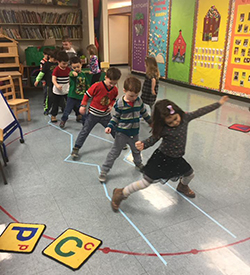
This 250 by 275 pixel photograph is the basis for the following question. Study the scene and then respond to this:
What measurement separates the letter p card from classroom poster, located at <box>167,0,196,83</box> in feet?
22.7

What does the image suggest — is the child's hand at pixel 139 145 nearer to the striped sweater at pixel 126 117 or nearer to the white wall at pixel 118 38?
the striped sweater at pixel 126 117

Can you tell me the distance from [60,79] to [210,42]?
447cm

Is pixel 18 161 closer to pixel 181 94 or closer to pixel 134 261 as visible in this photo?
pixel 134 261

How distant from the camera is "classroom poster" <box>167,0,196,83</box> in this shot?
25.3ft

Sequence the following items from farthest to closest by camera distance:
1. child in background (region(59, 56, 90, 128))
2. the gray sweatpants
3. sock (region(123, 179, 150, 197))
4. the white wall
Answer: the white wall < child in background (region(59, 56, 90, 128)) < the gray sweatpants < sock (region(123, 179, 150, 197))

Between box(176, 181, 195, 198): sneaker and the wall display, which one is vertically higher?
the wall display

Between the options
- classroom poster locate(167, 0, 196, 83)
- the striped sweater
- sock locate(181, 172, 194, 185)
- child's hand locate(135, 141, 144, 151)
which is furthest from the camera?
classroom poster locate(167, 0, 196, 83)

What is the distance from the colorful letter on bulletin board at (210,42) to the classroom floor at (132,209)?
3.47 m

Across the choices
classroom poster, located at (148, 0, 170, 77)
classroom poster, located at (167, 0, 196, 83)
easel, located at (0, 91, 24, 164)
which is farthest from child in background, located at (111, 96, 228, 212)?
classroom poster, located at (148, 0, 170, 77)

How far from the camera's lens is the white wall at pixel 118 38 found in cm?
1304

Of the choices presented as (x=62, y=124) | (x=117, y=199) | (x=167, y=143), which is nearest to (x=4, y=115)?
(x=62, y=124)

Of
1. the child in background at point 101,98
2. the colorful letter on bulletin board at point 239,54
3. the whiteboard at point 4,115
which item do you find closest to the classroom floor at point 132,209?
the whiteboard at point 4,115

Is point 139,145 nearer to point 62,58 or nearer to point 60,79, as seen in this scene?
point 62,58

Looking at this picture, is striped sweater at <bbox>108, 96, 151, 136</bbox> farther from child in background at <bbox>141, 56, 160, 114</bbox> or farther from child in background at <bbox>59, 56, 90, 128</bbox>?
child in background at <bbox>59, 56, 90, 128</bbox>
